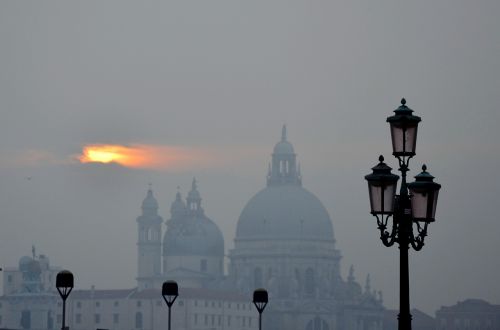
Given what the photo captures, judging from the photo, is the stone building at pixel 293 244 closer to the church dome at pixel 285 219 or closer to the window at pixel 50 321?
the church dome at pixel 285 219

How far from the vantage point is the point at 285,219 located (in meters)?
198

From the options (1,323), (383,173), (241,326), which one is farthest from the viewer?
(241,326)

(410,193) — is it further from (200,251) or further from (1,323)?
(200,251)

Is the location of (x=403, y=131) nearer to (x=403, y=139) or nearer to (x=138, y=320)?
(x=403, y=139)

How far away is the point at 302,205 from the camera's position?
198000 millimetres

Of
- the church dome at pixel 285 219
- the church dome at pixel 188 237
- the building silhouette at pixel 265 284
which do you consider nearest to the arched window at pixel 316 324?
the building silhouette at pixel 265 284

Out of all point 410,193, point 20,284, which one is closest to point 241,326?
point 20,284

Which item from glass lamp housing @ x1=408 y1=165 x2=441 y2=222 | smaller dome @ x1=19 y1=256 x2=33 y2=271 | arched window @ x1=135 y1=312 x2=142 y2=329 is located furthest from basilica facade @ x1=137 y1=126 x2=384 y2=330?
glass lamp housing @ x1=408 y1=165 x2=441 y2=222

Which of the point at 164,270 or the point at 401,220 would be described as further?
the point at 164,270

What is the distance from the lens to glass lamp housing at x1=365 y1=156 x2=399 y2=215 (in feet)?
74.8

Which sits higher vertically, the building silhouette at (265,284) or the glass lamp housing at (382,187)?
the building silhouette at (265,284)

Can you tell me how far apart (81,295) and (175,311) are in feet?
39.7

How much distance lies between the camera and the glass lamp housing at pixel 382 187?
2281cm

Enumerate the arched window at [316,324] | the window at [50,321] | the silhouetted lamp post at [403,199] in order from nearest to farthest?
the silhouetted lamp post at [403,199] < the window at [50,321] < the arched window at [316,324]
